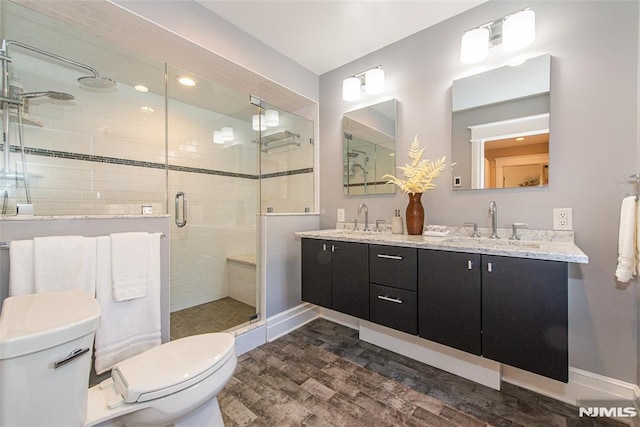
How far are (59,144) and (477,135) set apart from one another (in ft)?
10.0

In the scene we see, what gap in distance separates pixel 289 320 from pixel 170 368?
4.57 ft

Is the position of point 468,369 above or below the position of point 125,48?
below

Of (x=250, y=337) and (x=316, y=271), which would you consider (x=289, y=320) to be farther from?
(x=316, y=271)

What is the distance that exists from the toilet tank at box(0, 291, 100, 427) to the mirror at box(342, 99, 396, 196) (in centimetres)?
201

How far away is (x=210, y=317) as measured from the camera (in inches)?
93.3

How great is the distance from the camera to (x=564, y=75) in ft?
4.98

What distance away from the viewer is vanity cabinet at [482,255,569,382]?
3.76 feet

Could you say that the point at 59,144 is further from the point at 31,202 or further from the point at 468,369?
the point at 468,369

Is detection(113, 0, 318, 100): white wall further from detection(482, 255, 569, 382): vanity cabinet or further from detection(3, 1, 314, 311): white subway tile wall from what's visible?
detection(482, 255, 569, 382): vanity cabinet

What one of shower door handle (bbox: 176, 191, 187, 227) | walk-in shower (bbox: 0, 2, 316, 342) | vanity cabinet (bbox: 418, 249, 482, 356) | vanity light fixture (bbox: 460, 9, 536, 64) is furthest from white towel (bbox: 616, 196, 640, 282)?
shower door handle (bbox: 176, 191, 187, 227)

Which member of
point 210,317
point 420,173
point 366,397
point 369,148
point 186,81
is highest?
point 186,81

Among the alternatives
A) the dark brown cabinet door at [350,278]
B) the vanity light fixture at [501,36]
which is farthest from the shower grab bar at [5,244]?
→ the vanity light fixture at [501,36]

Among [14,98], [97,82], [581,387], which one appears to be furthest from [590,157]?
[14,98]

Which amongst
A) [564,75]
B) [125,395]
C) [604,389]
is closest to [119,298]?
[125,395]
